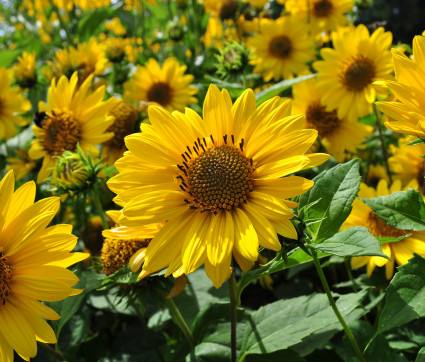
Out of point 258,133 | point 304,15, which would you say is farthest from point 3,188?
point 304,15

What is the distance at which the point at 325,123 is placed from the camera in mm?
2195

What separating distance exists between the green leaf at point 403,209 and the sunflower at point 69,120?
111cm

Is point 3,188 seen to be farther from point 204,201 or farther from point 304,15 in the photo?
point 304,15

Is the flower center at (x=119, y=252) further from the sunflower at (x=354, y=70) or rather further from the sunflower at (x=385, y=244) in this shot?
the sunflower at (x=354, y=70)

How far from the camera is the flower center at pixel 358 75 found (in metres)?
2.07

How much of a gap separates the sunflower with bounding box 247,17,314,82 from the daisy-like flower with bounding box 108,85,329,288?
157 cm

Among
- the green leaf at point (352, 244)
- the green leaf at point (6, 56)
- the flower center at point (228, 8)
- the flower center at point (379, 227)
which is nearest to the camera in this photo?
the green leaf at point (352, 244)

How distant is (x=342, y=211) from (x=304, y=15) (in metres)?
2.46

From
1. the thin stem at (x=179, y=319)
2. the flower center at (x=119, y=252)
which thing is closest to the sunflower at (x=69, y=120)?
the flower center at (x=119, y=252)

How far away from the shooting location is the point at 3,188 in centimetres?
112

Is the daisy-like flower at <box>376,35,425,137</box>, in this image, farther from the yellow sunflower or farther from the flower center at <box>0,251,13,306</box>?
the yellow sunflower

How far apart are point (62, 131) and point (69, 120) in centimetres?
5

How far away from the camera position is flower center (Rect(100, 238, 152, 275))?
1300mm

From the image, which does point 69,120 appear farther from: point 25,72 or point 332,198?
point 332,198
